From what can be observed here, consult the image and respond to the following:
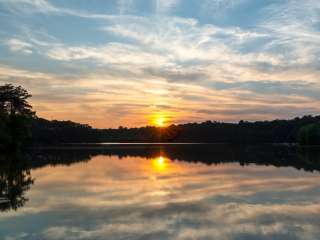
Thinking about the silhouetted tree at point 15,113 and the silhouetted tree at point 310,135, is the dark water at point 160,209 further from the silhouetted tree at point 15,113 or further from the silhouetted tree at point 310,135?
the silhouetted tree at point 310,135

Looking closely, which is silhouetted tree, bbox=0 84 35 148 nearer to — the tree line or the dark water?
the tree line

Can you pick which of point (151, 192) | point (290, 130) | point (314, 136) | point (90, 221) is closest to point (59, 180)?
point (151, 192)

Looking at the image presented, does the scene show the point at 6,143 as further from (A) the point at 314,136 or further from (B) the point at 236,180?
(A) the point at 314,136

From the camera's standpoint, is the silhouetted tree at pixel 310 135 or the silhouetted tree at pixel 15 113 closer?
the silhouetted tree at pixel 15 113

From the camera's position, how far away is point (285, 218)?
15383 mm

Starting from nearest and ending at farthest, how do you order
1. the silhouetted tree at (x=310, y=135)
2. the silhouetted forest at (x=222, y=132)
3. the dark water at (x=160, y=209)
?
the dark water at (x=160, y=209)
the silhouetted tree at (x=310, y=135)
the silhouetted forest at (x=222, y=132)

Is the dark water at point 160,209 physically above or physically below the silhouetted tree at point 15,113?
below

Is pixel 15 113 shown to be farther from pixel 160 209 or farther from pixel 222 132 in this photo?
pixel 222 132

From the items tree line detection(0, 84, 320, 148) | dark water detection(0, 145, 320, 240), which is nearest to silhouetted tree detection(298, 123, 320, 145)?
tree line detection(0, 84, 320, 148)

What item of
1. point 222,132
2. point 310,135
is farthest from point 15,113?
point 222,132

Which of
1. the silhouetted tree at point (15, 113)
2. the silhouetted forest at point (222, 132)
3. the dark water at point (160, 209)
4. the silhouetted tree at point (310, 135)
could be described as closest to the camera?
the dark water at point (160, 209)

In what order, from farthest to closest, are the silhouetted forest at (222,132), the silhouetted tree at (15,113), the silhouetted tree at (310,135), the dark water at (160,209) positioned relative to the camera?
1. the silhouetted forest at (222,132)
2. the silhouetted tree at (310,135)
3. the silhouetted tree at (15,113)
4. the dark water at (160,209)

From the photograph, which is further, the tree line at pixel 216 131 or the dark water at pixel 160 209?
the tree line at pixel 216 131

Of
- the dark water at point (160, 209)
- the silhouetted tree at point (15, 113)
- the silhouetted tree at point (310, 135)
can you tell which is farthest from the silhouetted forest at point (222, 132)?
the dark water at point (160, 209)
